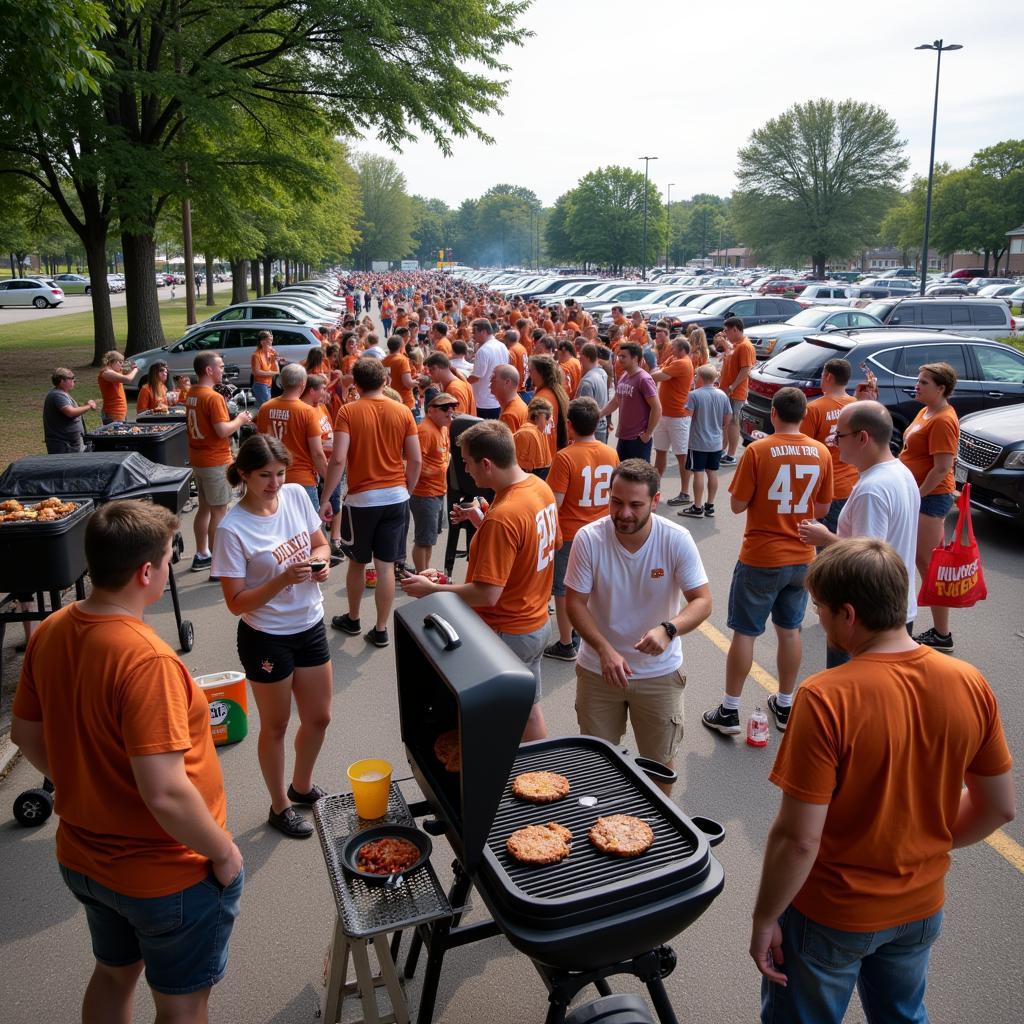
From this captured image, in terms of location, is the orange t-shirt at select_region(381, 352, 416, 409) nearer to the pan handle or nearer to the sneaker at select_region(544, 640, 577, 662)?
the sneaker at select_region(544, 640, 577, 662)

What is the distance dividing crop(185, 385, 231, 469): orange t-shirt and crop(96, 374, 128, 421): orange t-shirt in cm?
371

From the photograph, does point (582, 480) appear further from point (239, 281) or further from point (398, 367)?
point (239, 281)

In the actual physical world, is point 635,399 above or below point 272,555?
above

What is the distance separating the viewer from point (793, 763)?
2.31m

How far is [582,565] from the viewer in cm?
399

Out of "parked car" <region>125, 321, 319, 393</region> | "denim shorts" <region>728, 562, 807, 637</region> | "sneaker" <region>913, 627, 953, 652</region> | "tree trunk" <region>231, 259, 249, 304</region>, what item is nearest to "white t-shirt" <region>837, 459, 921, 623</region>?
"denim shorts" <region>728, 562, 807, 637</region>

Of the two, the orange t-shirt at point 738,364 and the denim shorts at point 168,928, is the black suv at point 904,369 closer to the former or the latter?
the orange t-shirt at point 738,364

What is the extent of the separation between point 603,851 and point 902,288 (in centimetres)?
5163

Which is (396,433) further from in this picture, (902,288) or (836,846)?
(902,288)

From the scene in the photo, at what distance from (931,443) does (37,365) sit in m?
23.9

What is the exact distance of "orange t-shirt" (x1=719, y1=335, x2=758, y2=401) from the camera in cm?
1233

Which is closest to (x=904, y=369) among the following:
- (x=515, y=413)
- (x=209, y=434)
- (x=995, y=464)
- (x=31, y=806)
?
(x=995, y=464)

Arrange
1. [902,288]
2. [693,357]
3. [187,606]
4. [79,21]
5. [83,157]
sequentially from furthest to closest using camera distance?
[902,288] → [83,157] → [693,357] → [79,21] → [187,606]

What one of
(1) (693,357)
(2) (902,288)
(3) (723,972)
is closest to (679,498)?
(1) (693,357)
